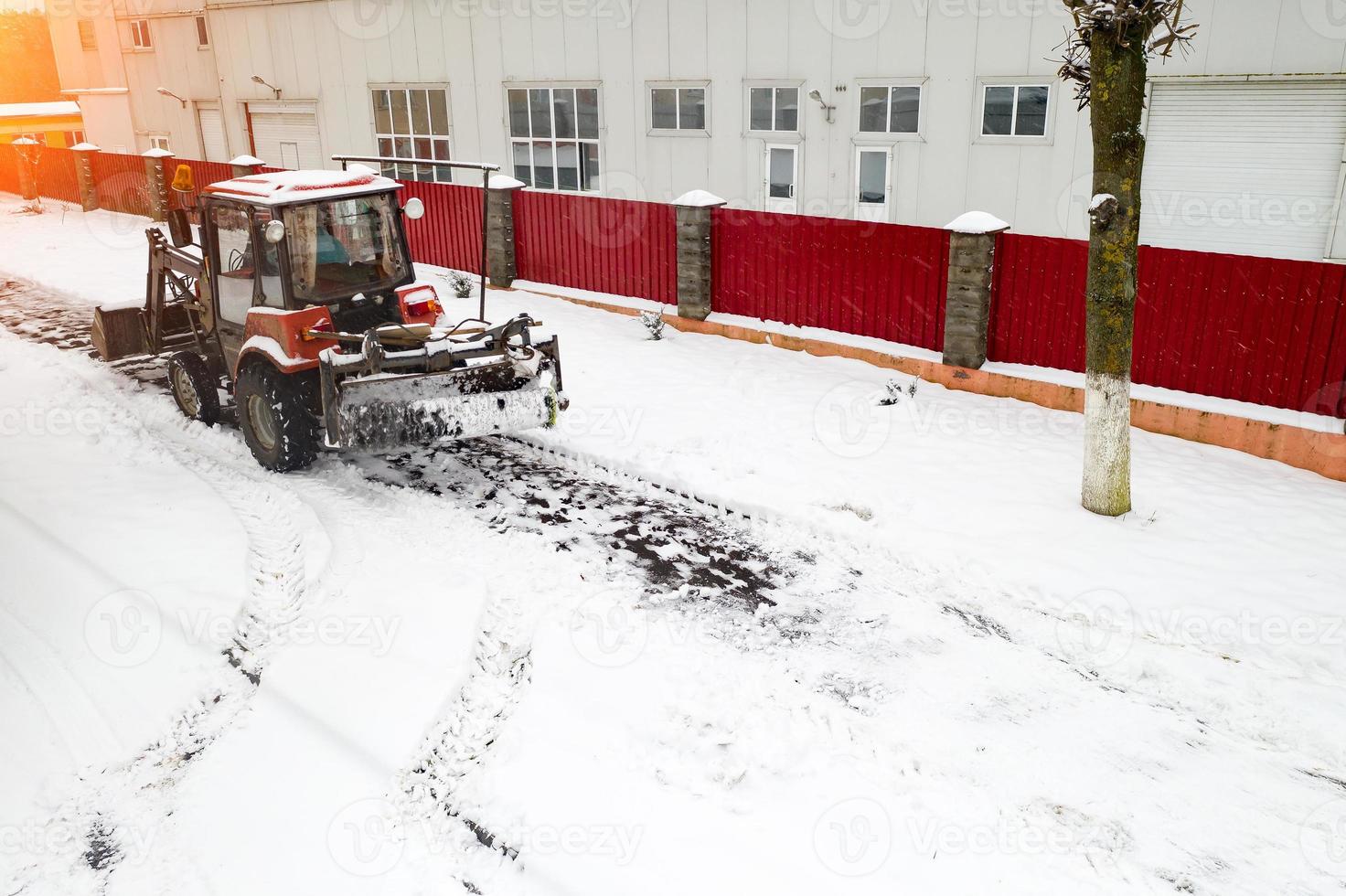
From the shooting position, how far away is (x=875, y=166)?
13.2 metres

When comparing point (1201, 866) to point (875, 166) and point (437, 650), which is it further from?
point (875, 166)

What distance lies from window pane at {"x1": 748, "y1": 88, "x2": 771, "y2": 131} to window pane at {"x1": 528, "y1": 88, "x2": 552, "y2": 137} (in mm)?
4349

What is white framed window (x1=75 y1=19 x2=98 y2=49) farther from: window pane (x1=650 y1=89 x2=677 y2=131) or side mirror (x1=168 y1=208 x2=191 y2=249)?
side mirror (x1=168 y1=208 x2=191 y2=249)

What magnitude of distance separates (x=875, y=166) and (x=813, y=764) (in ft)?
35.1

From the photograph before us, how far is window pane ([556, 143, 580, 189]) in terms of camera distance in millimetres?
16484

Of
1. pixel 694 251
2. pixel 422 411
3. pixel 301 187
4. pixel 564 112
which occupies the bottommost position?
pixel 422 411

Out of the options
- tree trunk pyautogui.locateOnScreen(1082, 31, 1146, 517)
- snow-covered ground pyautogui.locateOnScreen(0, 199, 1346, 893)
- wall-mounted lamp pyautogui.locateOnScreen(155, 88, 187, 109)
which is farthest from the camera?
wall-mounted lamp pyautogui.locateOnScreen(155, 88, 187, 109)

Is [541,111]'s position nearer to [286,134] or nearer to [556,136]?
[556,136]

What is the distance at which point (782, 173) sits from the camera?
14055 mm

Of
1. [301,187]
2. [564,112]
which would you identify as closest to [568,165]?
[564,112]

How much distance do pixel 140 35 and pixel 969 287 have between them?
26006 mm

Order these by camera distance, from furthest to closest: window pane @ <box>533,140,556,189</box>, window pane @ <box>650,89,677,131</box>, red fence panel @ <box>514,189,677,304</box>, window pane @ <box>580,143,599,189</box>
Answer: window pane @ <box>533,140,556,189</box> → window pane @ <box>580,143,599,189</box> → window pane @ <box>650,89,677,131</box> → red fence panel @ <box>514,189,677,304</box>

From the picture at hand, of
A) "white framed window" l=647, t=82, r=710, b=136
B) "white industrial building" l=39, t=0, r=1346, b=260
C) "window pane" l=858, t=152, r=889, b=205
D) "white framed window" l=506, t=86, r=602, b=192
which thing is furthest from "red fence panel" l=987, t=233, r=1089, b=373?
"white framed window" l=506, t=86, r=602, b=192

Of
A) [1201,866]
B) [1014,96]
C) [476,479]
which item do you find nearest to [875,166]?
[1014,96]
